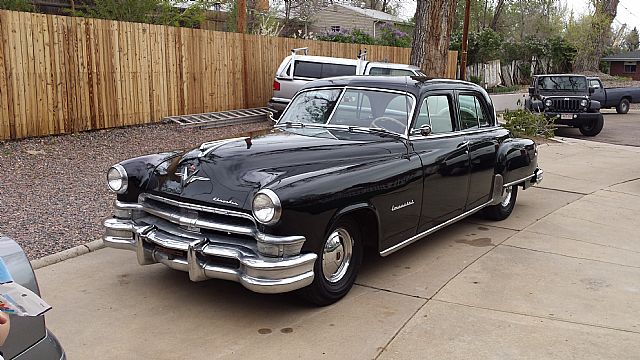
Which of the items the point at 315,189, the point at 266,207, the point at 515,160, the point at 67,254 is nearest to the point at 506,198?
the point at 515,160

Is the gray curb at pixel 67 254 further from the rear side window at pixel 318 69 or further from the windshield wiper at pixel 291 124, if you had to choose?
the rear side window at pixel 318 69

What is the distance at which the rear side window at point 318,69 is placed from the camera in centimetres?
1485

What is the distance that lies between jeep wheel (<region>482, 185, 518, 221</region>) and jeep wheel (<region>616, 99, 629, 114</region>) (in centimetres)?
2114

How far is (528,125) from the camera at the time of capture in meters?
15.5

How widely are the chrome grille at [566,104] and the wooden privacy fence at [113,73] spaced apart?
907 cm

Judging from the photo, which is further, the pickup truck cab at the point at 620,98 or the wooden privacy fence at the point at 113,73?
the pickup truck cab at the point at 620,98

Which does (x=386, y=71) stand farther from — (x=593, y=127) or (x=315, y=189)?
(x=315, y=189)

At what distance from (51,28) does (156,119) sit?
302cm

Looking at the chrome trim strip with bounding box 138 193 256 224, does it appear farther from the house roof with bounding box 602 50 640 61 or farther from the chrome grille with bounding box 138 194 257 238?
the house roof with bounding box 602 50 640 61

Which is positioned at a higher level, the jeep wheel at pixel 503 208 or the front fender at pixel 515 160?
the front fender at pixel 515 160

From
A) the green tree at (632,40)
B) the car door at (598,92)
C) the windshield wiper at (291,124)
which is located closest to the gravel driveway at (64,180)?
the windshield wiper at (291,124)

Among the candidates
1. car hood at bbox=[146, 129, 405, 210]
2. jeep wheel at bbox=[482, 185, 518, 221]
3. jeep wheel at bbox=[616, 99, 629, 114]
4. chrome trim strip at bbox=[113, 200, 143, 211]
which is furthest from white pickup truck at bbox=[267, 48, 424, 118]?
jeep wheel at bbox=[616, 99, 629, 114]

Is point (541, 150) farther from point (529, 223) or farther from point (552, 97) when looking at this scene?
point (529, 223)

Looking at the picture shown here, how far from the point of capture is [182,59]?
43.0ft
